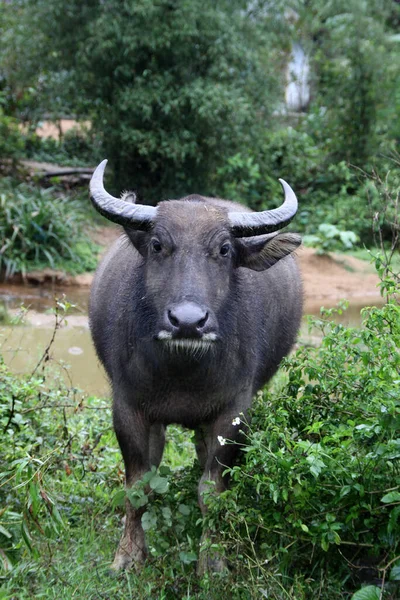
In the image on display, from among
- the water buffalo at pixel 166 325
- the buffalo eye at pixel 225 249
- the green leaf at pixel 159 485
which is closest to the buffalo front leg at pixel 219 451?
the water buffalo at pixel 166 325

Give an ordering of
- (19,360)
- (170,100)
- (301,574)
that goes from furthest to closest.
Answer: (170,100) < (19,360) < (301,574)

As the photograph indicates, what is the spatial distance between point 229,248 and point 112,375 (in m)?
0.80

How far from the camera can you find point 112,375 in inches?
148

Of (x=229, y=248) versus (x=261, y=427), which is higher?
(x=229, y=248)

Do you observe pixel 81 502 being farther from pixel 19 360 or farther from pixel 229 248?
pixel 19 360

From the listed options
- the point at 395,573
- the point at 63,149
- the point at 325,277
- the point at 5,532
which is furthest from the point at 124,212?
the point at 63,149

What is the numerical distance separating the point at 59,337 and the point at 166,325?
4.78 m

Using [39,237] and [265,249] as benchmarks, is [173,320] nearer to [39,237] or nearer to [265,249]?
[265,249]

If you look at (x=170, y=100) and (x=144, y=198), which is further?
(x=144, y=198)

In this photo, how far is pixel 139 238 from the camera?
3.54m

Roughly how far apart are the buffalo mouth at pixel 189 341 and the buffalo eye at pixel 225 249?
397 mm

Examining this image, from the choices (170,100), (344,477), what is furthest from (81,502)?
(170,100)

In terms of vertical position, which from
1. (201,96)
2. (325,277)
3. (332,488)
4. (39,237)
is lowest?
(325,277)

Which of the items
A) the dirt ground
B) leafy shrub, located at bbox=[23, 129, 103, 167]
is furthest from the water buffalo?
leafy shrub, located at bbox=[23, 129, 103, 167]
